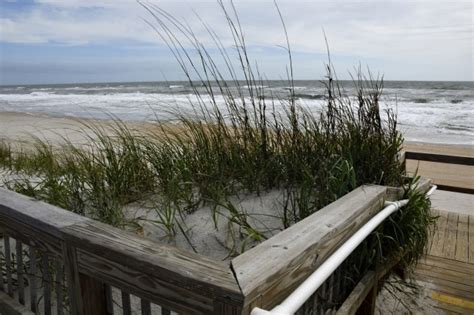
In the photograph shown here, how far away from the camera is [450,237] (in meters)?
3.39

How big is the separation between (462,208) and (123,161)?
4754 millimetres

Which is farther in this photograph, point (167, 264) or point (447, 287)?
point (447, 287)

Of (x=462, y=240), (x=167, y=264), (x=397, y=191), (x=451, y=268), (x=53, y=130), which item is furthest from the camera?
(x=53, y=130)

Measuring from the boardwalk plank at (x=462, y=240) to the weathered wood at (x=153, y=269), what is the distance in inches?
107

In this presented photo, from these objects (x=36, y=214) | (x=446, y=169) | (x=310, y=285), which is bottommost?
(x=446, y=169)

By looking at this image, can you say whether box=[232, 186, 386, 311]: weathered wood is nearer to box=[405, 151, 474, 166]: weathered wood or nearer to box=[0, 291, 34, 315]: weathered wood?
box=[0, 291, 34, 315]: weathered wood

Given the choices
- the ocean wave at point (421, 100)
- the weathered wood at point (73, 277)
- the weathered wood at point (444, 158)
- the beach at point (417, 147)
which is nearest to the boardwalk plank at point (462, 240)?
the weathered wood at point (444, 158)

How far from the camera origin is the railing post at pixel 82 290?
1.28 meters

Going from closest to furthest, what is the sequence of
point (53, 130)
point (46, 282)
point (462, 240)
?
point (46, 282) → point (462, 240) → point (53, 130)

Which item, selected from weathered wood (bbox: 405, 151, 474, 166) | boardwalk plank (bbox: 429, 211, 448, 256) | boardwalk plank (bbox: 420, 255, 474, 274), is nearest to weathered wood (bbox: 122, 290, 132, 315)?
boardwalk plank (bbox: 420, 255, 474, 274)

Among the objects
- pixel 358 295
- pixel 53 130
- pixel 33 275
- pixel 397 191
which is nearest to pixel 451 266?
pixel 397 191

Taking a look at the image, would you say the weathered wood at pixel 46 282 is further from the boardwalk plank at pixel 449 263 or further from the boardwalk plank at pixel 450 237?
the boardwalk plank at pixel 450 237

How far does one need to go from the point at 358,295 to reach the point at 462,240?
2.10 m

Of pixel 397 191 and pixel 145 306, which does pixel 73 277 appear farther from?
pixel 397 191
